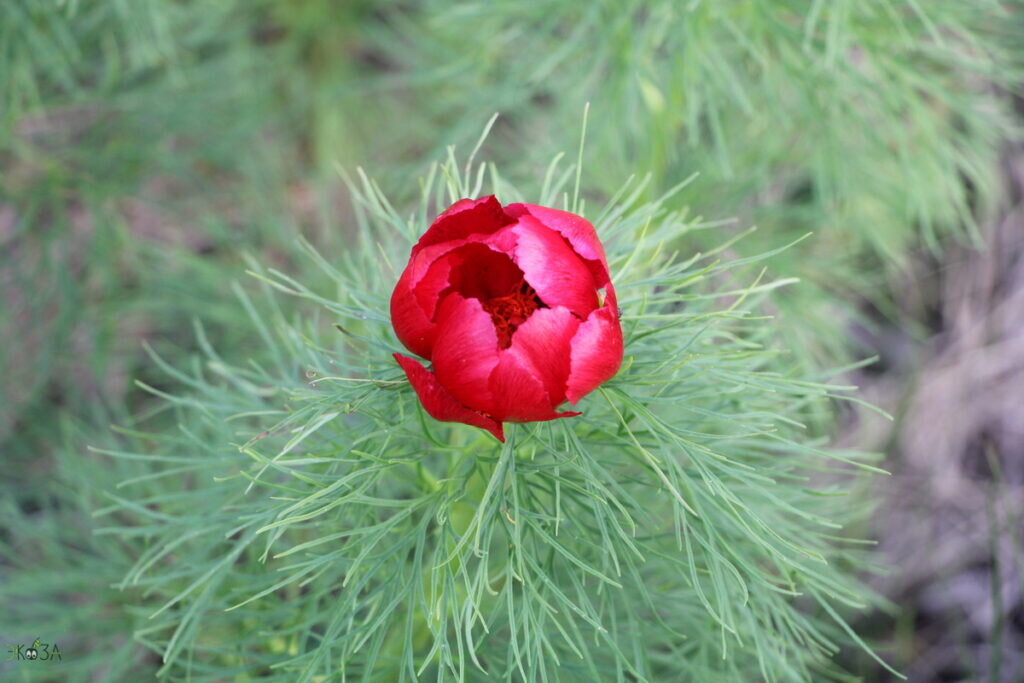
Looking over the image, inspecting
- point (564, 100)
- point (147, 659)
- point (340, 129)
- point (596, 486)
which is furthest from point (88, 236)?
point (596, 486)

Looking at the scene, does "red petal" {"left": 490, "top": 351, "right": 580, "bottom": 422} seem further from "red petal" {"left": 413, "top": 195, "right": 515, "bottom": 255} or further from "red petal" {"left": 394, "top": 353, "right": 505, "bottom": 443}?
"red petal" {"left": 413, "top": 195, "right": 515, "bottom": 255}

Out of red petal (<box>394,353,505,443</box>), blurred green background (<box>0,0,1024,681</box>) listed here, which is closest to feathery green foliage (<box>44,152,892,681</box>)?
red petal (<box>394,353,505,443</box>)

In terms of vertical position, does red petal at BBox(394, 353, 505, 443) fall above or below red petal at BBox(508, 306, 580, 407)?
below

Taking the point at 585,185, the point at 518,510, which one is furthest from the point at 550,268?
the point at 585,185

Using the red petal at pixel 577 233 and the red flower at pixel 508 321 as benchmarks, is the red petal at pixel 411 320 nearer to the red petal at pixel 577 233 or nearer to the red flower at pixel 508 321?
the red flower at pixel 508 321

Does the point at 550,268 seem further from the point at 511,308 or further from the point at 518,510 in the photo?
the point at 518,510

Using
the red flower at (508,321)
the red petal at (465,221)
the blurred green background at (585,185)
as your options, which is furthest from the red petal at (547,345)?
the blurred green background at (585,185)
